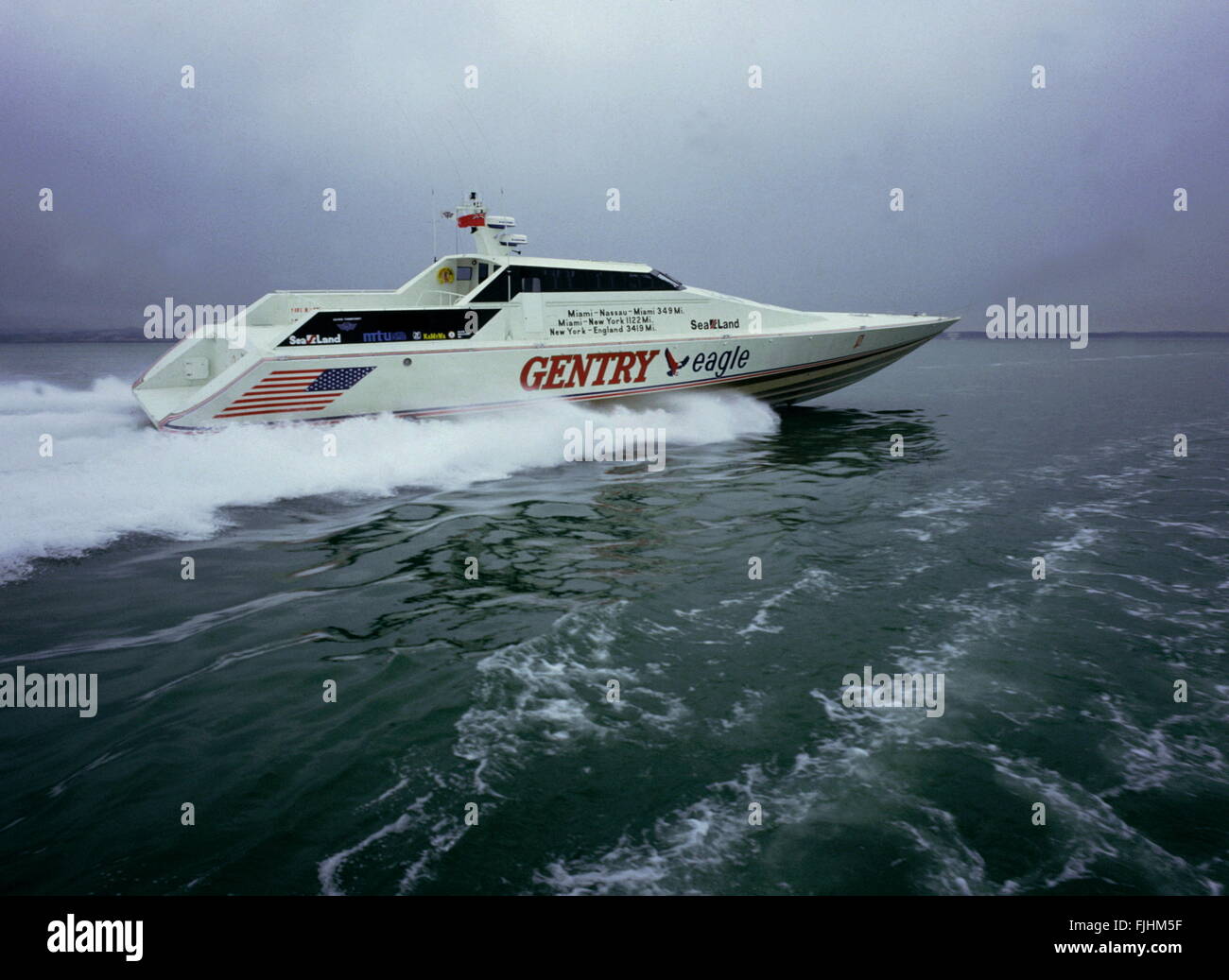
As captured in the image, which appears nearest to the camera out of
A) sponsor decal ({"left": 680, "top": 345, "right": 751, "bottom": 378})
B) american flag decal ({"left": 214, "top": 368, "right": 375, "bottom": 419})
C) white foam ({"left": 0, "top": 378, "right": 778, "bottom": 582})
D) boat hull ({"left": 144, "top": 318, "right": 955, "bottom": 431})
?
white foam ({"left": 0, "top": 378, "right": 778, "bottom": 582})

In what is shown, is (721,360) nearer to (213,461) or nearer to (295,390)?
(295,390)

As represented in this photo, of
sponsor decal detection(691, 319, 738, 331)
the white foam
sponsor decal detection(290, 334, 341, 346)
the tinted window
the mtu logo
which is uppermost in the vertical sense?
the tinted window

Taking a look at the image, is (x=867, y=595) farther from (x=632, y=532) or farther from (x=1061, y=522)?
(x=1061, y=522)

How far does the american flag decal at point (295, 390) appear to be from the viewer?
10906 millimetres

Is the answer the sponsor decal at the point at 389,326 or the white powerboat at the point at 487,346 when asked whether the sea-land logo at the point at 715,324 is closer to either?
the white powerboat at the point at 487,346

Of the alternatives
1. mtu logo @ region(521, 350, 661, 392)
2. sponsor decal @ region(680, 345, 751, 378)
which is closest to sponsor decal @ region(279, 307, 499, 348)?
mtu logo @ region(521, 350, 661, 392)

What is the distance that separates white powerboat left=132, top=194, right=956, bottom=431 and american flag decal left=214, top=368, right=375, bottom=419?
2 cm

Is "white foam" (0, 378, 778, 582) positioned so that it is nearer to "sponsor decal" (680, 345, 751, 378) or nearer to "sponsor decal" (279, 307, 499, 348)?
"sponsor decal" (680, 345, 751, 378)

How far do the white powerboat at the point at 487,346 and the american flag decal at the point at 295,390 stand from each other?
18mm

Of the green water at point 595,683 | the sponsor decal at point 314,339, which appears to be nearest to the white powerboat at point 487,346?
the sponsor decal at point 314,339

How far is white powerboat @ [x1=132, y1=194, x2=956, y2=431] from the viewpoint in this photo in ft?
37.2
